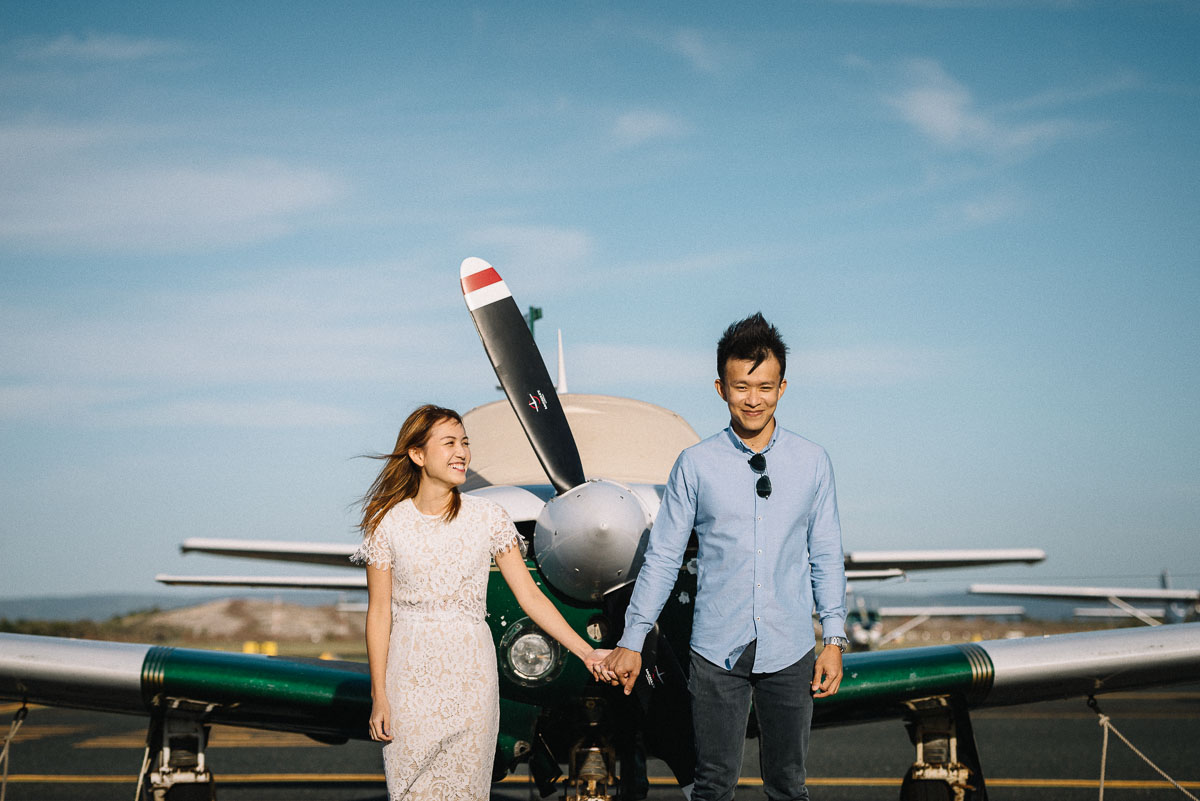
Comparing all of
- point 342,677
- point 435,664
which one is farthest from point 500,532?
point 342,677

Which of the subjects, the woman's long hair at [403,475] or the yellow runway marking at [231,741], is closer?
the woman's long hair at [403,475]

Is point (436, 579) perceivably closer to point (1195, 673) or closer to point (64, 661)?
point (64, 661)

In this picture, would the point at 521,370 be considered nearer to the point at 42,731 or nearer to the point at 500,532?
the point at 500,532

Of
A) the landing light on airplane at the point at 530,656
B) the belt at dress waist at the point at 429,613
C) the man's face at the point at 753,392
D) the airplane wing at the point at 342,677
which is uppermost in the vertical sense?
the man's face at the point at 753,392

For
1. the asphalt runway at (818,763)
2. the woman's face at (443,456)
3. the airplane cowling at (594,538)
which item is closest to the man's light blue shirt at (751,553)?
the woman's face at (443,456)

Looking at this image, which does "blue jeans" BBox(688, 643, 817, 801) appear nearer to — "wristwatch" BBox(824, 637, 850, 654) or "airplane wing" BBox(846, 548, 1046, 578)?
"wristwatch" BBox(824, 637, 850, 654)

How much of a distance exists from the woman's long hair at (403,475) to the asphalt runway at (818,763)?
9.79ft

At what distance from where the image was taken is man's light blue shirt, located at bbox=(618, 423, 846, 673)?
2.57 meters

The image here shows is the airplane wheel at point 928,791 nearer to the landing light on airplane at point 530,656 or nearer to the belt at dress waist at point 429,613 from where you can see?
the landing light on airplane at point 530,656

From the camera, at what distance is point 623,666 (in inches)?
104

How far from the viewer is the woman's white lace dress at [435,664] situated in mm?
2535

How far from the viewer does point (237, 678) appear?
4.38 meters

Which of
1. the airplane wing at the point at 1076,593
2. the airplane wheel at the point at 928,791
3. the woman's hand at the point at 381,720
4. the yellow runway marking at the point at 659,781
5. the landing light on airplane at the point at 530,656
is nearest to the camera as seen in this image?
the woman's hand at the point at 381,720

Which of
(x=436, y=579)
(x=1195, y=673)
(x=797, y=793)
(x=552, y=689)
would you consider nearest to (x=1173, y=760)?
(x=1195, y=673)
